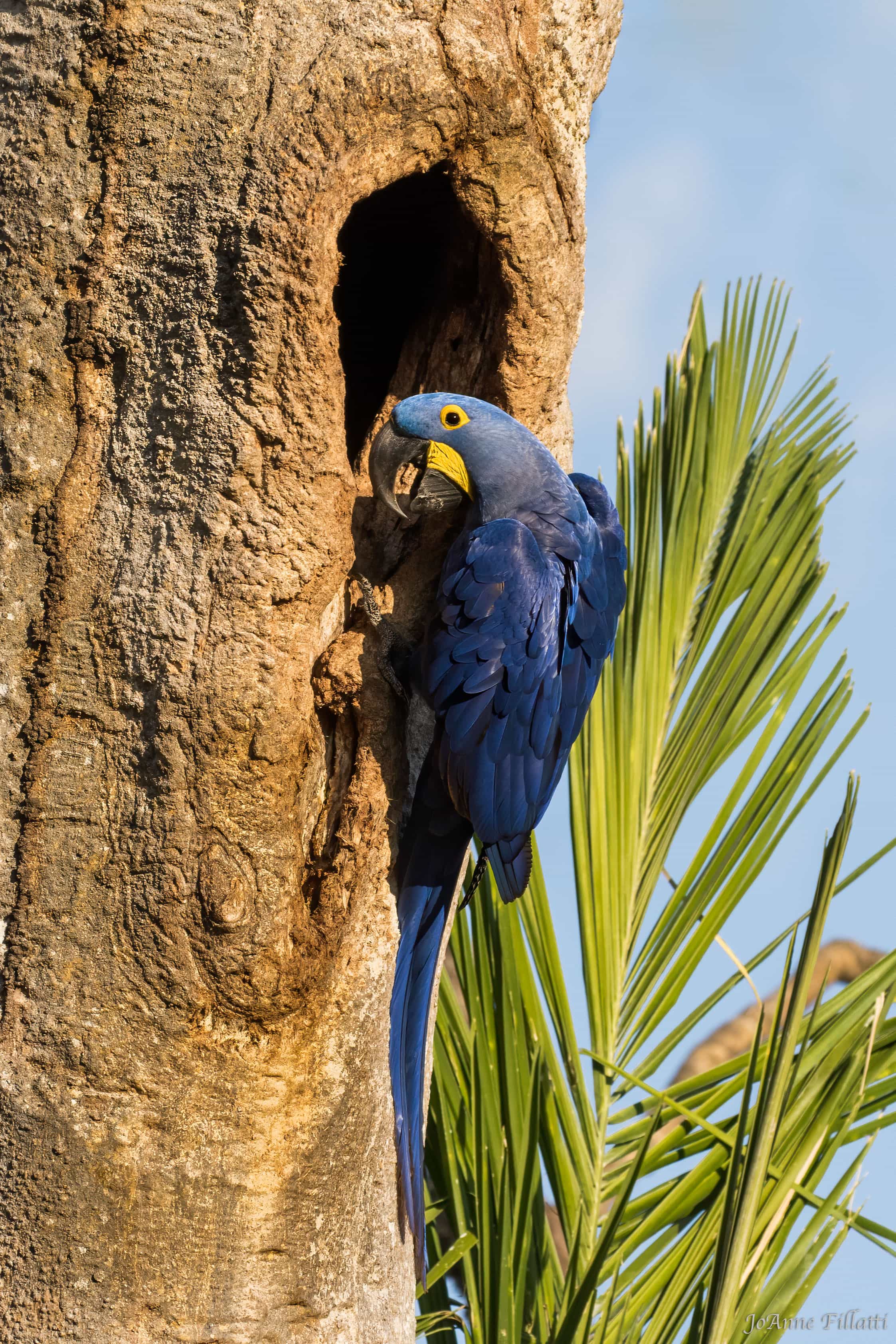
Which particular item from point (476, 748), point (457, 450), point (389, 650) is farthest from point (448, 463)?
point (476, 748)

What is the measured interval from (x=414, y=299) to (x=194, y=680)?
3.44 feet

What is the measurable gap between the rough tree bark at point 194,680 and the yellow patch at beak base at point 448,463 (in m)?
0.22

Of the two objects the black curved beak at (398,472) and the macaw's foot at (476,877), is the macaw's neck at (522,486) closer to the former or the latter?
the black curved beak at (398,472)

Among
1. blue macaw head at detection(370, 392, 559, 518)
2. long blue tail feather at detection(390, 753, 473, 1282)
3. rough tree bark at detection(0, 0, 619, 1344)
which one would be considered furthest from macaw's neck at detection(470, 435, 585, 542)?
long blue tail feather at detection(390, 753, 473, 1282)

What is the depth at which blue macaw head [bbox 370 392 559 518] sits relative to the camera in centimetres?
174

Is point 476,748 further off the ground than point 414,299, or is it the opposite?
point 414,299

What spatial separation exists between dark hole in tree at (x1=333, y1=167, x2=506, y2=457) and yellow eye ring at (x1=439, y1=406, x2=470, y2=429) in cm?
13

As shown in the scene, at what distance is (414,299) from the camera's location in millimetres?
2189

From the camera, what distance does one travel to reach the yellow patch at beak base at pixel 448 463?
1763 mm

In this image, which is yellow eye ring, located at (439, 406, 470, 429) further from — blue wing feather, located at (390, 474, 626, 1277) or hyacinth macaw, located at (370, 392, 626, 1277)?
blue wing feather, located at (390, 474, 626, 1277)

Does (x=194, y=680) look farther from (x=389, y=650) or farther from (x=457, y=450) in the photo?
(x=457, y=450)

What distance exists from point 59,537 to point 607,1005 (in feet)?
4.08

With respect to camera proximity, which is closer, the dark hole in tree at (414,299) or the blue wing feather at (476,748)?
the blue wing feather at (476,748)

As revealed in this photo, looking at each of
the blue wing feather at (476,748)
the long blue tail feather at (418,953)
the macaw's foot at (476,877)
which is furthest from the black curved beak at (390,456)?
the macaw's foot at (476,877)
